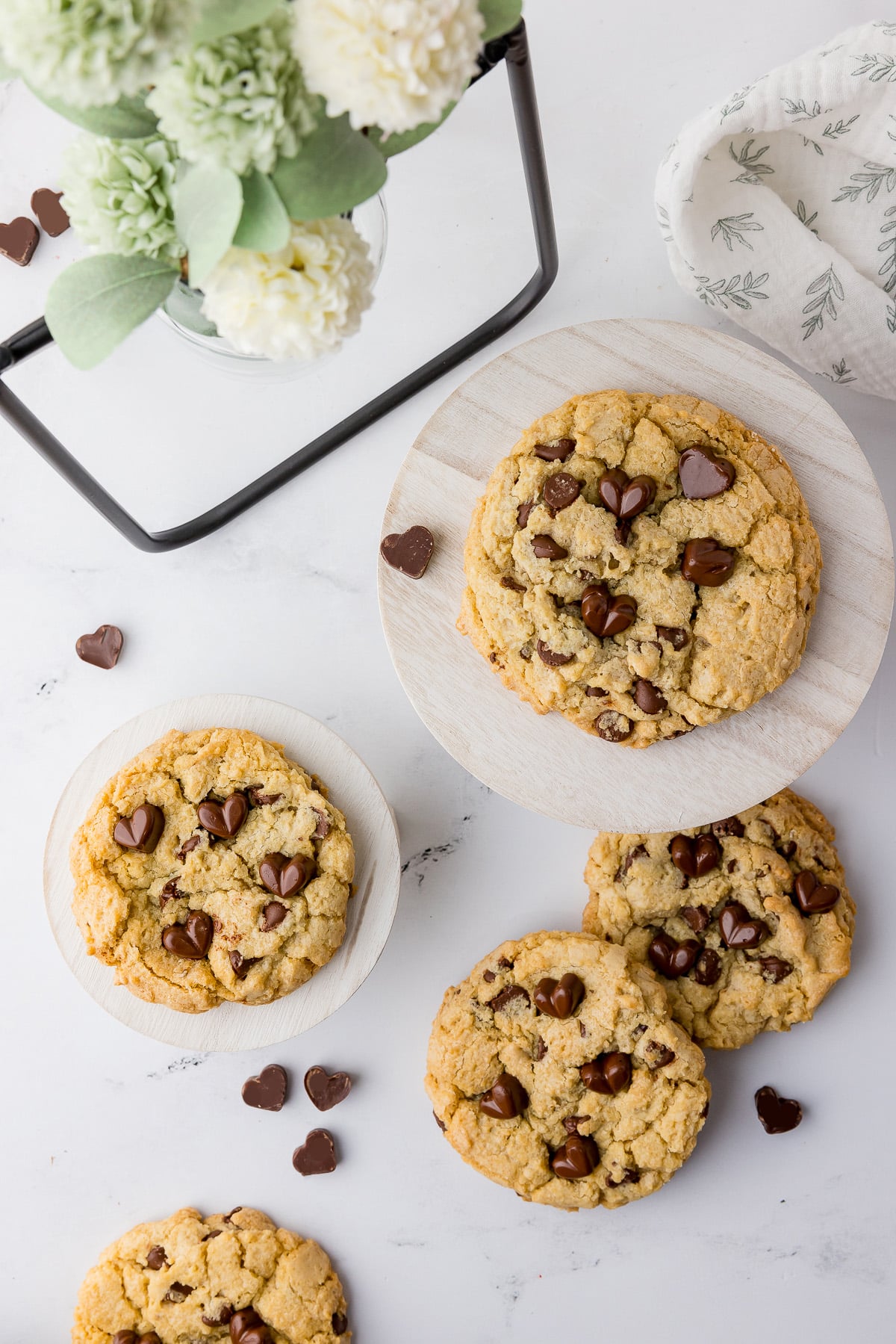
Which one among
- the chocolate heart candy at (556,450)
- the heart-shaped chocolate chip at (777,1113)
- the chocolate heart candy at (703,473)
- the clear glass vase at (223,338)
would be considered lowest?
the heart-shaped chocolate chip at (777,1113)

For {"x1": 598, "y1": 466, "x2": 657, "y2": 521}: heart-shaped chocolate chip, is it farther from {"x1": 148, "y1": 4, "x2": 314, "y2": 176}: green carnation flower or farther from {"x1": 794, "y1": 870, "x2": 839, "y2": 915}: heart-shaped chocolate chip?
{"x1": 794, "y1": 870, "x2": 839, "y2": 915}: heart-shaped chocolate chip

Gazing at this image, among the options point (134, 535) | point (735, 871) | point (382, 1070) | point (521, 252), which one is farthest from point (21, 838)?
point (521, 252)

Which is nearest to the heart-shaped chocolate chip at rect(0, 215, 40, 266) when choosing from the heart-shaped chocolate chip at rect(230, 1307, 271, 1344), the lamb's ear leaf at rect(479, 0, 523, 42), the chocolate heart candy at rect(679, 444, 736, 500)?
the lamb's ear leaf at rect(479, 0, 523, 42)

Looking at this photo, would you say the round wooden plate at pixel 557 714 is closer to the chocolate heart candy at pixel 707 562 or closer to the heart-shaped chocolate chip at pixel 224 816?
the chocolate heart candy at pixel 707 562

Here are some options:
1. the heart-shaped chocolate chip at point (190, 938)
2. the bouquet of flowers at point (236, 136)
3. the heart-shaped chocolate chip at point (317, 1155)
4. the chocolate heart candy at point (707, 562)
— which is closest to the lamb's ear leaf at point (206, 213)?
the bouquet of flowers at point (236, 136)

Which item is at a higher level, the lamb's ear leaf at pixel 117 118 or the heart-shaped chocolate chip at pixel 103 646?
the lamb's ear leaf at pixel 117 118

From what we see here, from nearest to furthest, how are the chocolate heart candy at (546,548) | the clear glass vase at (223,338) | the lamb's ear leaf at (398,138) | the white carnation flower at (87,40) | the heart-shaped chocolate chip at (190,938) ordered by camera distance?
1. the white carnation flower at (87,40)
2. the lamb's ear leaf at (398,138)
3. the clear glass vase at (223,338)
4. the chocolate heart candy at (546,548)
5. the heart-shaped chocolate chip at (190,938)

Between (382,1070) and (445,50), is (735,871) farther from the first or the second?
(445,50)

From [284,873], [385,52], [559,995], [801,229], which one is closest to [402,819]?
[284,873]
